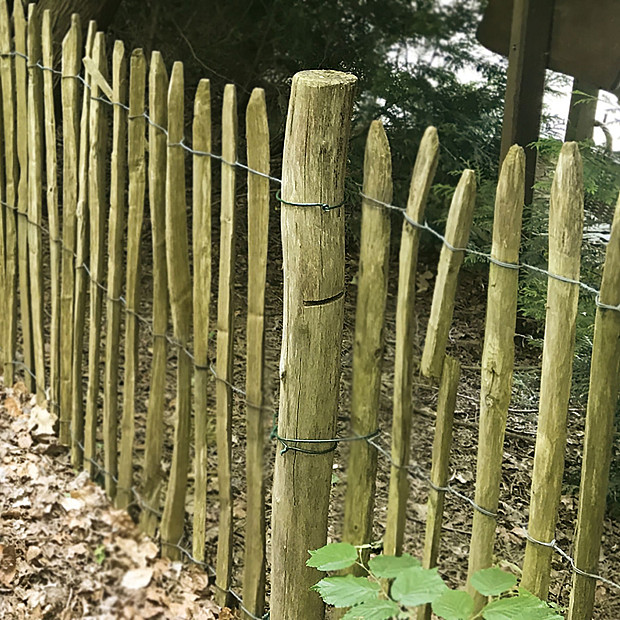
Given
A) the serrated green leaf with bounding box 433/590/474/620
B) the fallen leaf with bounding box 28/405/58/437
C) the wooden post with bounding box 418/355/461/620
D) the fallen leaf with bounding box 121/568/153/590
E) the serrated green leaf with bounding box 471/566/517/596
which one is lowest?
the fallen leaf with bounding box 121/568/153/590

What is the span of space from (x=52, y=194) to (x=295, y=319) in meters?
1.29

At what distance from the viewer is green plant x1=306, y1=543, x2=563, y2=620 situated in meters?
1.45

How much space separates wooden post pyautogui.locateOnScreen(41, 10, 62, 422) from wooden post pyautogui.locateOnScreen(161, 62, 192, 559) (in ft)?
2.10

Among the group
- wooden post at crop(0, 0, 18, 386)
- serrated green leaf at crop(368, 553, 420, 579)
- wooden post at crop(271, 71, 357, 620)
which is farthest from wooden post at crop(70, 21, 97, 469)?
serrated green leaf at crop(368, 553, 420, 579)

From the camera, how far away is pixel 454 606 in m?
1.45

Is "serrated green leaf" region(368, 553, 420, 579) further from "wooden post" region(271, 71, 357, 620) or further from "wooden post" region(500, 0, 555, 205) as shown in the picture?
"wooden post" region(500, 0, 555, 205)

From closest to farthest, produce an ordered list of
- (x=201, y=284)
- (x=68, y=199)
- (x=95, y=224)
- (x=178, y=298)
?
(x=201, y=284), (x=178, y=298), (x=95, y=224), (x=68, y=199)

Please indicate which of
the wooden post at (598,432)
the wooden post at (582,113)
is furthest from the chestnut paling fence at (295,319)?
the wooden post at (582,113)

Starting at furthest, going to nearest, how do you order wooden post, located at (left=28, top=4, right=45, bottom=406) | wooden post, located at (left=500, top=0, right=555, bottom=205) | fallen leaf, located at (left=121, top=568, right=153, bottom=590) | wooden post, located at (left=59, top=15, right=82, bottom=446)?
wooden post, located at (left=28, top=4, right=45, bottom=406)
wooden post, located at (left=59, top=15, right=82, bottom=446)
fallen leaf, located at (left=121, top=568, right=153, bottom=590)
wooden post, located at (left=500, top=0, right=555, bottom=205)

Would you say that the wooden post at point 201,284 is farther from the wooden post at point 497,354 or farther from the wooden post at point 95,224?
the wooden post at point 497,354

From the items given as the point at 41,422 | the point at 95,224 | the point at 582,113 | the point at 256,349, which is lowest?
the point at 41,422

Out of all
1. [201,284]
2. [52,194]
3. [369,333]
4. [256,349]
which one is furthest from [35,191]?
[369,333]

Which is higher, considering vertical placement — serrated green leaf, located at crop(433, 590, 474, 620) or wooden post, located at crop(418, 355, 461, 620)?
wooden post, located at crop(418, 355, 461, 620)

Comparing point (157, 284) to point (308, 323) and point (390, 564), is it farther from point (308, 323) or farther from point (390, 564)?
point (390, 564)
